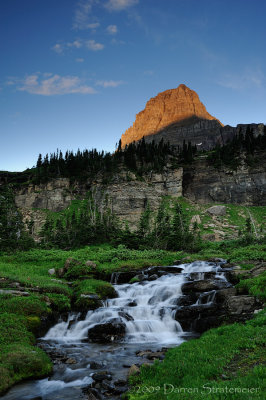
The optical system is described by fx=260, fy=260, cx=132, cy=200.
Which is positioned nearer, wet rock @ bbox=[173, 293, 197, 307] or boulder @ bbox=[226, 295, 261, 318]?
boulder @ bbox=[226, 295, 261, 318]

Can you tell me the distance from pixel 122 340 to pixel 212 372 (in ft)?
25.3

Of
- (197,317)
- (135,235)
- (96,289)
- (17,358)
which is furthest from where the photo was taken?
(135,235)

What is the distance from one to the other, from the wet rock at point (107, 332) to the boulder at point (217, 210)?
55.2 metres

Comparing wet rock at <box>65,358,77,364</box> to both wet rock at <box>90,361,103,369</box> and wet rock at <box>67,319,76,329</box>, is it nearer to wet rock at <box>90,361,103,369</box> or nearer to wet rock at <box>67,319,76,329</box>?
wet rock at <box>90,361,103,369</box>

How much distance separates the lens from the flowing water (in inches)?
350

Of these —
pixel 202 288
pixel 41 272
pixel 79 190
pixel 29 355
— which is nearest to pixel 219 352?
pixel 29 355

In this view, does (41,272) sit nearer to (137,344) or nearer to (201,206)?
(137,344)

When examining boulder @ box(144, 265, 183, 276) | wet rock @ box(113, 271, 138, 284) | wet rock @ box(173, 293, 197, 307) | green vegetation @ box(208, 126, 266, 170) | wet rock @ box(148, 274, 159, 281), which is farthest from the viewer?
green vegetation @ box(208, 126, 266, 170)

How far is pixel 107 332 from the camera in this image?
1437cm

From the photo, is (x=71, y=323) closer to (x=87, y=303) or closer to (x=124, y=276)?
(x=87, y=303)

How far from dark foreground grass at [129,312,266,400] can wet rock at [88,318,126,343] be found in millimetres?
5363

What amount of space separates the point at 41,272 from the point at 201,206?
55020 millimetres

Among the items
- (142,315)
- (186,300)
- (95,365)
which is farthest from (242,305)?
(95,365)

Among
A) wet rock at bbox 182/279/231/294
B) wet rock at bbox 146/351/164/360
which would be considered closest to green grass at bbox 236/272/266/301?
wet rock at bbox 182/279/231/294
